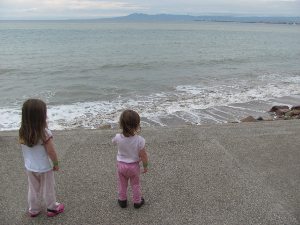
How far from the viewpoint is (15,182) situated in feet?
16.2

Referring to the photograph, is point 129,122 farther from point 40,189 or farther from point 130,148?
point 40,189

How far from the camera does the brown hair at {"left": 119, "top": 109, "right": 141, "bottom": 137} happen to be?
3.83 m

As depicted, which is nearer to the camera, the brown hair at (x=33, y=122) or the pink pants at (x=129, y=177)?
the brown hair at (x=33, y=122)

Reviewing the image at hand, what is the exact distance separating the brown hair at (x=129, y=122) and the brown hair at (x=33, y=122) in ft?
2.56

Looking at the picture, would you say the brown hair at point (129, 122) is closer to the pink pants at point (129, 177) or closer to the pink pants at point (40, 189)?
the pink pants at point (129, 177)

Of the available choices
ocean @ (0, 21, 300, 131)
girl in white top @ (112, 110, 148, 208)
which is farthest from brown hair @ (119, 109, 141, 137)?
ocean @ (0, 21, 300, 131)

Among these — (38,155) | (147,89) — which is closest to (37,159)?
(38,155)

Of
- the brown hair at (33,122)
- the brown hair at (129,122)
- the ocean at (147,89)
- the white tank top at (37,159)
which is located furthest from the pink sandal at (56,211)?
the ocean at (147,89)

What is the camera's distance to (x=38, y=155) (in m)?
3.79

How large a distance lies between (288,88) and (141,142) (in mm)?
15142

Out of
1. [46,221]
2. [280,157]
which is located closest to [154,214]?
[46,221]

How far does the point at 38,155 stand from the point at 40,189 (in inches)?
18.4

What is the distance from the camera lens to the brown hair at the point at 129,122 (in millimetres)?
3826

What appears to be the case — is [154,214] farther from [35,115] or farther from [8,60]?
[8,60]
